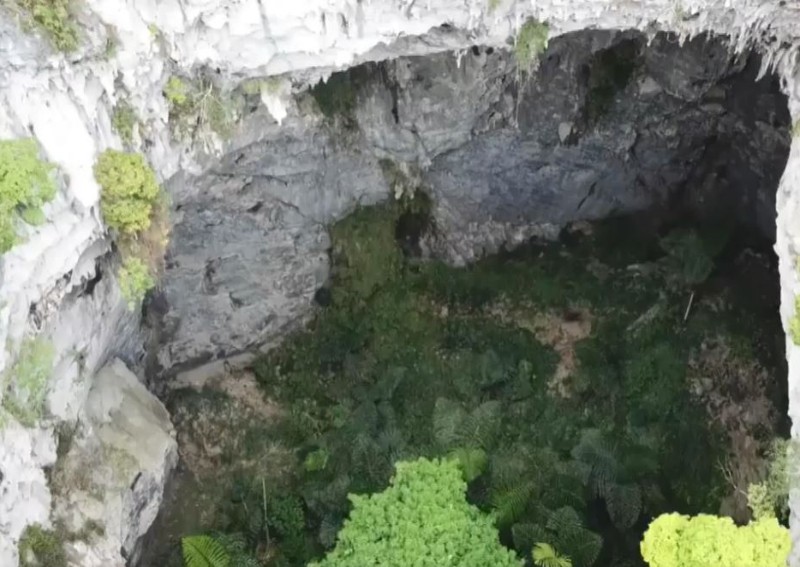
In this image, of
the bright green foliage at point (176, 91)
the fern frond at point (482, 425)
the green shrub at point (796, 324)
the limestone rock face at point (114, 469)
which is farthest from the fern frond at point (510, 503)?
the bright green foliage at point (176, 91)

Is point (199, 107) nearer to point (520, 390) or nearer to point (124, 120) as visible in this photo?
point (124, 120)

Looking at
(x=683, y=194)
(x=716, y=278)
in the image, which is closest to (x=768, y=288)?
(x=716, y=278)

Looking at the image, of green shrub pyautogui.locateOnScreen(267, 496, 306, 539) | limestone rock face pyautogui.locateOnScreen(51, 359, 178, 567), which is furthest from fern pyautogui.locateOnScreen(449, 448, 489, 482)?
limestone rock face pyautogui.locateOnScreen(51, 359, 178, 567)

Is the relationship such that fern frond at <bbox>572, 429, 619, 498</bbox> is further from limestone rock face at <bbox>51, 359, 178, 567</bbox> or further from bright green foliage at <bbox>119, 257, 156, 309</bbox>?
bright green foliage at <bbox>119, 257, 156, 309</bbox>

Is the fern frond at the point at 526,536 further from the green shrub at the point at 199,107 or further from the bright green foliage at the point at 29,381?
the green shrub at the point at 199,107

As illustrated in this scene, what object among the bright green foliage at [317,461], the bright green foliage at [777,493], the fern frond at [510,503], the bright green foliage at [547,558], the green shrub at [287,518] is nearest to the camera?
the bright green foliage at [777,493]

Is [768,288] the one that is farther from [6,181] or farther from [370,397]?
[6,181]
